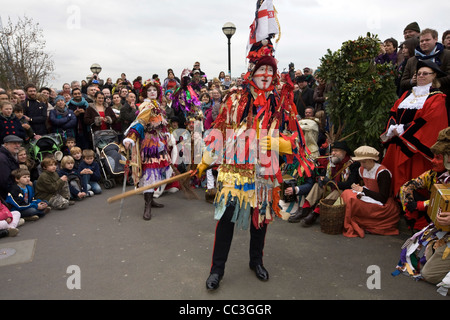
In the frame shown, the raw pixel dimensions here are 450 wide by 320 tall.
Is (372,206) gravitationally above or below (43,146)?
below

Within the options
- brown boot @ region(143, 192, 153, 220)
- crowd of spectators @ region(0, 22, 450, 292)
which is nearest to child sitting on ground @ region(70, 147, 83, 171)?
crowd of spectators @ region(0, 22, 450, 292)

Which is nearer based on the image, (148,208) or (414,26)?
(148,208)

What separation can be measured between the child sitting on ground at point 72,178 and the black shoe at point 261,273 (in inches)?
167

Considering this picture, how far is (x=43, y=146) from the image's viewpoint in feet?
21.8

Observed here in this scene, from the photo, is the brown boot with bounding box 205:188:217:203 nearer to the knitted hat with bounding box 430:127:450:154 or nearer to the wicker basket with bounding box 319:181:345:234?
the wicker basket with bounding box 319:181:345:234

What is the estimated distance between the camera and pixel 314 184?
5.00 meters

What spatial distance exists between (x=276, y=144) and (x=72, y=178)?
489cm

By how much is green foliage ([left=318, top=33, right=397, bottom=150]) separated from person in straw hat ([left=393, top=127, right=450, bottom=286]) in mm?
1259

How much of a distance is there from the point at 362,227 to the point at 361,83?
2.08m

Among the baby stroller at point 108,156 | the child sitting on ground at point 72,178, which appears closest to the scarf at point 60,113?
the baby stroller at point 108,156

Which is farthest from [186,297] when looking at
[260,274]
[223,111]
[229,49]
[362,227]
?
[229,49]

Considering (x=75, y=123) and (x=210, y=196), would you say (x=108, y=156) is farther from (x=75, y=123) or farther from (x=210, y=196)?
(x=210, y=196)

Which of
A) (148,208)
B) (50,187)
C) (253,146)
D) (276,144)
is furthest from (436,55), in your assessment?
(50,187)

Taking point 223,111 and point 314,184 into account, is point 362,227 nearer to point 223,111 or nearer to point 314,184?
point 314,184
